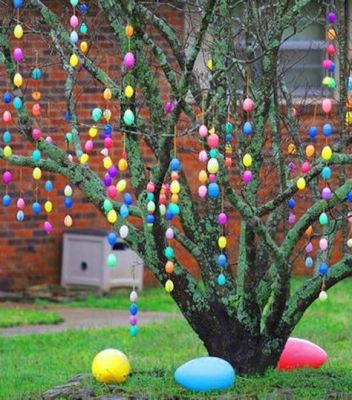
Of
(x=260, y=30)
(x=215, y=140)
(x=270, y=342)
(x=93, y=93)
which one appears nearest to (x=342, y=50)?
(x=260, y=30)

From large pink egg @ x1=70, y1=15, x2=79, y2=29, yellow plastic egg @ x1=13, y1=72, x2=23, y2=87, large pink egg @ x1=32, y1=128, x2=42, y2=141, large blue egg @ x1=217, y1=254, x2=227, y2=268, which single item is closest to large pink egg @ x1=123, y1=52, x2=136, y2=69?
large pink egg @ x1=70, y1=15, x2=79, y2=29

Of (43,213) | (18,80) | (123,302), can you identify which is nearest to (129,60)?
(18,80)

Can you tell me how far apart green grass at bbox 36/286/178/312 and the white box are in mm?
120

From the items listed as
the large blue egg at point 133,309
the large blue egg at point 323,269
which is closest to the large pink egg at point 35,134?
the large blue egg at point 133,309

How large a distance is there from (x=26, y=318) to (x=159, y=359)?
8.18 ft

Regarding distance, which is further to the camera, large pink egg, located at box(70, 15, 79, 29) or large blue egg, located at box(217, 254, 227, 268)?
large blue egg, located at box(217, 254, 227, 268)

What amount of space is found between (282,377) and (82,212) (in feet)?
22.3

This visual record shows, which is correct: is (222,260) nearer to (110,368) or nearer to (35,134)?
(110,368)

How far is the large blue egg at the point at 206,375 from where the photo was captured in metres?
6.84

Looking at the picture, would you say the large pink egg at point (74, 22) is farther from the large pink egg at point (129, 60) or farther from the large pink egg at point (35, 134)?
the large pink egg at point (35, 134)

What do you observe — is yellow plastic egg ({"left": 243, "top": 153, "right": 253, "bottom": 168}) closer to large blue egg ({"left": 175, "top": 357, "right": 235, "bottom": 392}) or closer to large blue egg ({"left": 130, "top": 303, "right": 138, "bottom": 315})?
large blue egg ({"left": 130, "top": 303, "right": 138, "bottom": 315})

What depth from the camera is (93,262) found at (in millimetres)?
13305

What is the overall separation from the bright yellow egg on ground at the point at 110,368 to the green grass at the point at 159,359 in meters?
0.06

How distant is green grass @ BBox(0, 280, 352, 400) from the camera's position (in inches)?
275
